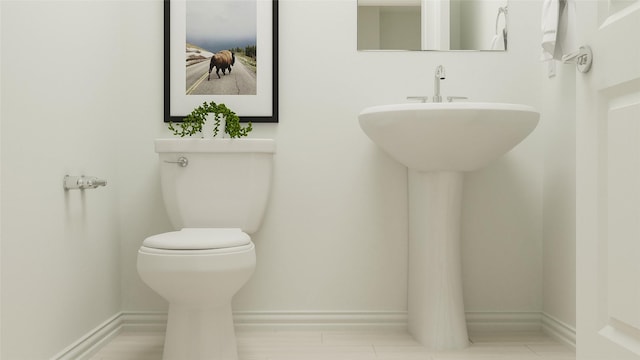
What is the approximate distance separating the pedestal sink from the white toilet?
50 centimetres

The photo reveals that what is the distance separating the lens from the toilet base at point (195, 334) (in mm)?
1937

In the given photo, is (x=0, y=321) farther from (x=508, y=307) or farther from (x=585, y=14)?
(x=508, y=307)

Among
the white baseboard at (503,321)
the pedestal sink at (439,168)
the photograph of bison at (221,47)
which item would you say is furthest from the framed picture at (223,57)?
the white baseboard at (503,321)

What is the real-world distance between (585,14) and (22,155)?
1419mm

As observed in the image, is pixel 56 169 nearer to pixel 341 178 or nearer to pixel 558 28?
pixel 341 178

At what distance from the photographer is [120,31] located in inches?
97.5

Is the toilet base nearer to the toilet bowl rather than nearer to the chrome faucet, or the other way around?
the toilet bowl

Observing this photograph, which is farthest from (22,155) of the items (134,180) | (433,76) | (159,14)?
(433,76)

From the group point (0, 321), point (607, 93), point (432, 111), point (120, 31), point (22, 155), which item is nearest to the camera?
point (607, 93)

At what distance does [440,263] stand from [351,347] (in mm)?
454

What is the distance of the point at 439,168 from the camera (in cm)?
215

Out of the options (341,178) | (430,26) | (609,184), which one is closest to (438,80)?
(430,26)

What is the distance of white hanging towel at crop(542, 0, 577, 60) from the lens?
2.15m

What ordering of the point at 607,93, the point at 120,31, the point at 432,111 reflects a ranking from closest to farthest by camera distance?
1. the point at 607,93
2. the point at 432,111
3. the point at 120,31
